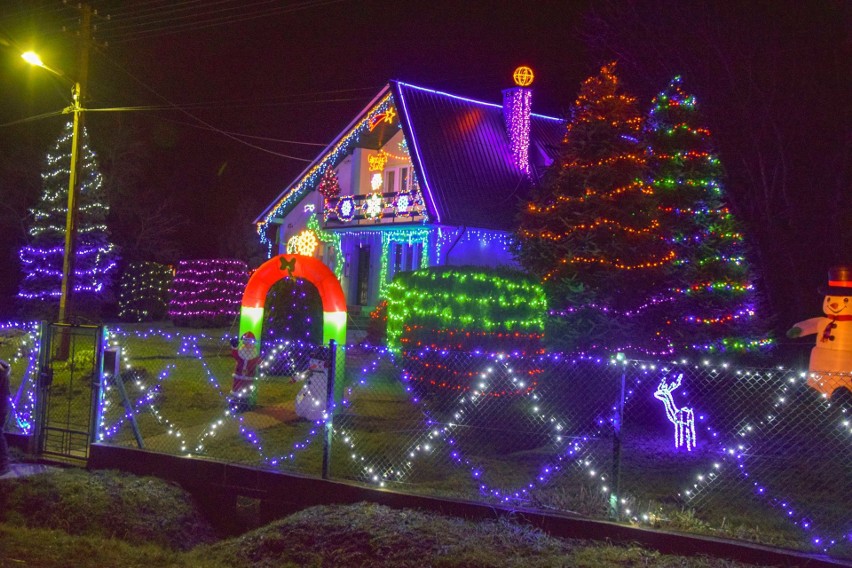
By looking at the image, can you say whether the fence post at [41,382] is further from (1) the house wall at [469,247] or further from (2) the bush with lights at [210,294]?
(2) the bush with lights at [210,294]

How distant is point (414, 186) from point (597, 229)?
399 inches

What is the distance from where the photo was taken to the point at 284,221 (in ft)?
89.1

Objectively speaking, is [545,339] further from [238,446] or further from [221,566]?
[221,566]

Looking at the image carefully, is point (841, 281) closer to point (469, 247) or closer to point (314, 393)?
point (314, 393)

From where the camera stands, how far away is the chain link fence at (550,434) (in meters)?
6.91

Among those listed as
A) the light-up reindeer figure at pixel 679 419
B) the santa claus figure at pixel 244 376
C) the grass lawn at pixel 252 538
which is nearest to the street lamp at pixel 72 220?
the santa claus figure at pixel 244 376

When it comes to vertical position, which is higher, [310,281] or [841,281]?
[841,281]

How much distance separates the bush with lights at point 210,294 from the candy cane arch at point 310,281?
1392 cm

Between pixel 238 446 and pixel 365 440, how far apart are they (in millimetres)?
→ 1554

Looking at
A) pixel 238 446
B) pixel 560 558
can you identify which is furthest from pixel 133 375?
pixel 560 558

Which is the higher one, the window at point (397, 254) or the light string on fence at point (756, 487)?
the window at point (397, 254)

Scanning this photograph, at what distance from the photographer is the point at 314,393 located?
10.3 metres

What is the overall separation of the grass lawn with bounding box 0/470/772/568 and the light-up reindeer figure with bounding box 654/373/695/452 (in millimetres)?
3501

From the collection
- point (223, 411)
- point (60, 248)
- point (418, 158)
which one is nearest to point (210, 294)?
point (60, 248)
